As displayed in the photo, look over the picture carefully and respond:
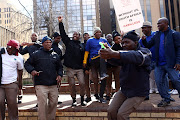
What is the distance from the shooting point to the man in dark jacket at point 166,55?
4027 mm

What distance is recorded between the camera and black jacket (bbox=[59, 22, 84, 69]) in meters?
4.91

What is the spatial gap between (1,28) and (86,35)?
6.25 meters

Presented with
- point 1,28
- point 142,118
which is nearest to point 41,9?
point 1,28

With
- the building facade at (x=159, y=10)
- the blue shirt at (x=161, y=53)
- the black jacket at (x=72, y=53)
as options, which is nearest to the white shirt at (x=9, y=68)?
the black jacket at (x=72, y=53)

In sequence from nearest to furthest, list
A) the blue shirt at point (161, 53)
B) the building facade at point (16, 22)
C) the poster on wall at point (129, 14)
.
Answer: the poster on wall at point (129, 14) → the blue shirt at point (161, 53) → the building facade at point (16, 22)

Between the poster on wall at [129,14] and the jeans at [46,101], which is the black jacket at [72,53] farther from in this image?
the poster on wall at [129,14]

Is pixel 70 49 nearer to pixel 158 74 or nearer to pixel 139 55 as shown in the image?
pixel 158 74

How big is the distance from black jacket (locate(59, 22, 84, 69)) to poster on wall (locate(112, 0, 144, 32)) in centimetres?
185

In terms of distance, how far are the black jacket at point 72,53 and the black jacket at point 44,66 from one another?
0.74 m

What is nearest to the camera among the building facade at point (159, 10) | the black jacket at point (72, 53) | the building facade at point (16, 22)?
the black jacket at point (72, 53)

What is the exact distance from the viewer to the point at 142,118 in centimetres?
394

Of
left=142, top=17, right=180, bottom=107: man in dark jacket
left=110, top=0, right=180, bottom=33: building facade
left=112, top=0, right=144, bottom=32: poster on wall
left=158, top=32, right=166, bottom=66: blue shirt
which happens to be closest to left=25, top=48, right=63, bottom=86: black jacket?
left=112, top=0, right=144, bottom=32: poster on wall

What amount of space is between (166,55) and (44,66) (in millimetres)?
2909

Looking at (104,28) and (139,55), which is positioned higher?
(104,28)
